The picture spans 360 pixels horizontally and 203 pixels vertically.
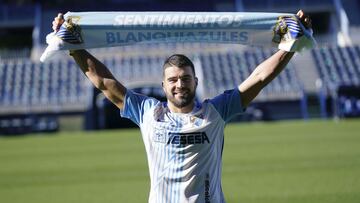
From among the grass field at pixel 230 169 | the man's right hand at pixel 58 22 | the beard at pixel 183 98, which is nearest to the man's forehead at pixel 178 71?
the beard at pixel 183 98

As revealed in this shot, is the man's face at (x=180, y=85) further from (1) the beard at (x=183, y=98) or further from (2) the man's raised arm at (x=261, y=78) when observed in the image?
(2) the man's raised arm at (x=261, y=78)

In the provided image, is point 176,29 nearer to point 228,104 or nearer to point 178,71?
point 178,71

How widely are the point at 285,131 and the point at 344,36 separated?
60.0 ft

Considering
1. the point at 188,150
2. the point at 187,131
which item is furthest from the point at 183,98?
the point at 188,150

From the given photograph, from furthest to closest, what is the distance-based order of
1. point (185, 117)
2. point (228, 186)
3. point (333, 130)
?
point (333, 130)
point (228, 186)
point (185, 117)

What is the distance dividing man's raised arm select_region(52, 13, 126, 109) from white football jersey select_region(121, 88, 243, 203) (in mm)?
316

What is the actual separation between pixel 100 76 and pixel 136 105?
0.34 metres

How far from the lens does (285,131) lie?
2358 centimetres

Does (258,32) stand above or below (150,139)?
above

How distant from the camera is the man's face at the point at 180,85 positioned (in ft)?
15.6

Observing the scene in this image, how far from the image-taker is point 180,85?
4.75 metres

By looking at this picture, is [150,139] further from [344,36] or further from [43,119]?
[344,36]

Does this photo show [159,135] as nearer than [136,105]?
Yes

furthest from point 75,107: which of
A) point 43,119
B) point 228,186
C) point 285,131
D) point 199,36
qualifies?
point 199,36
